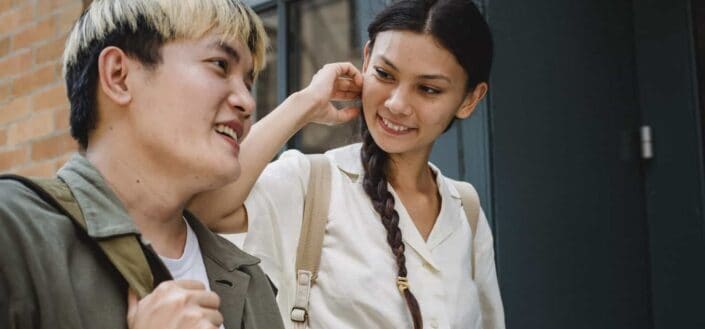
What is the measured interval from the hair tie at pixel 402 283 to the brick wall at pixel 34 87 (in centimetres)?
200

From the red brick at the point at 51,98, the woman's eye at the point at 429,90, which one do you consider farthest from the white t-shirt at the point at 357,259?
the red brick at the point at 51,98

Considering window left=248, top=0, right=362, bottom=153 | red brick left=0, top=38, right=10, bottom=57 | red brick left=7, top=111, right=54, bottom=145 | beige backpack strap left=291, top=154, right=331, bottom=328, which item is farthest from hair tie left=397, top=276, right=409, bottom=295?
red brick left=0, top=38, right=10, bottom=57

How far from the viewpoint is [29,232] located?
119cm

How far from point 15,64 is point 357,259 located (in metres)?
2.60

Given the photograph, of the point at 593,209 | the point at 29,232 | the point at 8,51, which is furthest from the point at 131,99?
the point at 8,51

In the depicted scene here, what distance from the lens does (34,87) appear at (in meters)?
3.74

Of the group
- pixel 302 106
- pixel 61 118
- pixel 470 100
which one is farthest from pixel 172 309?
pixel 61 118

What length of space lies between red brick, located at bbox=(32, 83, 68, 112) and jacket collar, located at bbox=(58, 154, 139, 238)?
2.27 meters

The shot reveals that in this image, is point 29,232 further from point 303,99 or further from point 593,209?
point 593,209

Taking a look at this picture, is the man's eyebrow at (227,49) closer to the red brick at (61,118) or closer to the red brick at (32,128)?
the red brick at (61,118)

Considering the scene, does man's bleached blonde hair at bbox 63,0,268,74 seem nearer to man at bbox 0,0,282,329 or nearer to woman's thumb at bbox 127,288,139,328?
man at bbox 0,0,282,329

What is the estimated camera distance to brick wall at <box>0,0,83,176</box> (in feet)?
11.7

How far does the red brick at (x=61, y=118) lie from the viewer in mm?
3516

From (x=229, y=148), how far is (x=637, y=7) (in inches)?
69.5
